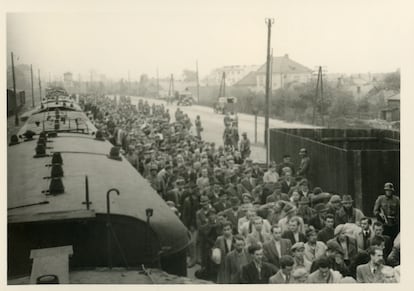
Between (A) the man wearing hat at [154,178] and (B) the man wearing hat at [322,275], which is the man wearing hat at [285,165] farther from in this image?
(A) the man wearing hat at [154,178]

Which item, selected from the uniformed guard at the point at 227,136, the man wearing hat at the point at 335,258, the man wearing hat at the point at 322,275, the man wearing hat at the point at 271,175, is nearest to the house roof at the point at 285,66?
the uniformed guard at the point at 227,136

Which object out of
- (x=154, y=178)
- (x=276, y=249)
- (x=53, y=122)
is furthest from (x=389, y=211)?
(x=53, y=122)

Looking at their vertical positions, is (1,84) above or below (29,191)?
above

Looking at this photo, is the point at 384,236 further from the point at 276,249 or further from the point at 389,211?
the point at 276,249

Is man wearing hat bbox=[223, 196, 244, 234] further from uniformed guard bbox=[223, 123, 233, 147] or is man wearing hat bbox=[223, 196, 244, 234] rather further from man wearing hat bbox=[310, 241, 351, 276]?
man wearing hat bbox=[310, 241, 351, 276]

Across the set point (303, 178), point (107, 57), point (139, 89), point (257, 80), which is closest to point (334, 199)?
point (303, 178)

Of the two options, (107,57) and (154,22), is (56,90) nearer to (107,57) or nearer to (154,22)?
(107,57)

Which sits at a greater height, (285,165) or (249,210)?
(285,165)
